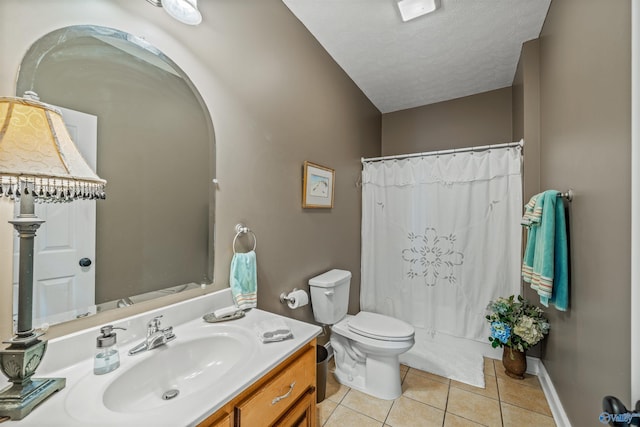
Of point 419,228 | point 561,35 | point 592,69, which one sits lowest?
point 419,228

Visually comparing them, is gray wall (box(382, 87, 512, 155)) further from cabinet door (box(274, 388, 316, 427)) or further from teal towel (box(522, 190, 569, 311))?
cabinet door (box(274, 388, 316, 427))

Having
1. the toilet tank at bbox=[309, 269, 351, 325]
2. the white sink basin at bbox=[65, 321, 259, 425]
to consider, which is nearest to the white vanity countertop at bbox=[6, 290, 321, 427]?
the white sink basin at bbox=[65, 321, 259, 425]

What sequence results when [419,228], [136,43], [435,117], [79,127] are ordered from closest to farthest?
[79,127]
[136,43]
[419,228]
[435,117]

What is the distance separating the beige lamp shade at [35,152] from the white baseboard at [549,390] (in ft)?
7.82

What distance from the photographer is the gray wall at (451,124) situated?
2.68 m

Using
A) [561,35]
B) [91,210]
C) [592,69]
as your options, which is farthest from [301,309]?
[561,35]

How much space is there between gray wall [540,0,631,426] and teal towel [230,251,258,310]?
1.40 m

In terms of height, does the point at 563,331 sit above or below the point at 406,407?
above

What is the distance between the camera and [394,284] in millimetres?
2650

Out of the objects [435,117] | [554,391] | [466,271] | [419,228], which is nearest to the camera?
[554,391]

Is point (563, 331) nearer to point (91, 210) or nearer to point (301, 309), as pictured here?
point (301, 309)

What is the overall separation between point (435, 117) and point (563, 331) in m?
2.30

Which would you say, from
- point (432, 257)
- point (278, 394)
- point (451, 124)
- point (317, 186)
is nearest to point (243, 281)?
point (278, 394)

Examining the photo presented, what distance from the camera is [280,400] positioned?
0.90 m
